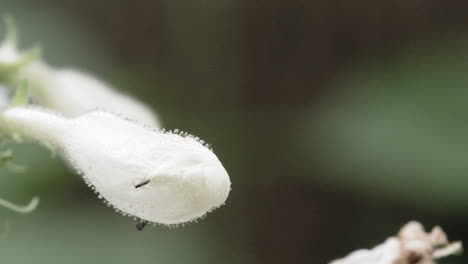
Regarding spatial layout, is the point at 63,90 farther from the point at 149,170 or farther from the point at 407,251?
the point at 407,251

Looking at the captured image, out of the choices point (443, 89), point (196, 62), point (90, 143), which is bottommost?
point (90, 143)

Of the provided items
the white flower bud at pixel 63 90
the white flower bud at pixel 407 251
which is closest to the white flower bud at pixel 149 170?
the white flower bud at pixel 407 251

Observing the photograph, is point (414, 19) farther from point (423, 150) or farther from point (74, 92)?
point (74, 92)

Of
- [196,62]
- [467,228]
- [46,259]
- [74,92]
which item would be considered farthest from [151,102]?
[74,92]

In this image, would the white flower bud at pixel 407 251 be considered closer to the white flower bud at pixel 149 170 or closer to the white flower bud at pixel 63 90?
the white flower bud at pixel 149 170

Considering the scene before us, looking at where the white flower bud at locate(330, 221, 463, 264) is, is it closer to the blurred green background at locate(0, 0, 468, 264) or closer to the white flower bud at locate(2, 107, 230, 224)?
the white flower bud at locate(2, 107, 230, 224)

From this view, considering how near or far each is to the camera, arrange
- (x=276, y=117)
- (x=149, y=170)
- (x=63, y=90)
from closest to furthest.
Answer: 1. (x=149, y=170)
2. (x=63, y=90)
3. (x=276, y=117)

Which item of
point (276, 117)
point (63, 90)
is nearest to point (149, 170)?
point (63, 90)
